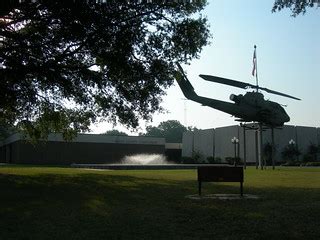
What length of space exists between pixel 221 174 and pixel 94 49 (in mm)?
8318

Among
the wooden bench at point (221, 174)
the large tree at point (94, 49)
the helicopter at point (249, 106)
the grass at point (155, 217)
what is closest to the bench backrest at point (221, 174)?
the wooden bench at point (221, 174)

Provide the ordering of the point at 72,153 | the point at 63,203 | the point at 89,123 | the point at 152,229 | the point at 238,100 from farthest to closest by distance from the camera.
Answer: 1. the point at 72,153
2. the point at 238,100
3. the point at 89,123
4. the point at 63,203
5. the point at 152,229

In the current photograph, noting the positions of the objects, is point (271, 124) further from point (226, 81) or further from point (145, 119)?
point (145, 119)

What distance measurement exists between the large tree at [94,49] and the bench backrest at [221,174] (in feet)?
23.8

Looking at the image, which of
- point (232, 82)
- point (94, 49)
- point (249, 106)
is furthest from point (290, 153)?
point (94, 49)

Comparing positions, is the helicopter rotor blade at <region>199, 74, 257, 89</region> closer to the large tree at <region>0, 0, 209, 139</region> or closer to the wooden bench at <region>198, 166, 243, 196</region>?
the large tree at <region>0, 0, 209, 139</region>

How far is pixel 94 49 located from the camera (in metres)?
20.2

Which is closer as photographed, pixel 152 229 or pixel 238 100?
pixel 152 229

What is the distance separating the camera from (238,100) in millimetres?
49375

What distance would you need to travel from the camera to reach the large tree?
1905 centimetres

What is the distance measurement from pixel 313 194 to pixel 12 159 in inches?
3171

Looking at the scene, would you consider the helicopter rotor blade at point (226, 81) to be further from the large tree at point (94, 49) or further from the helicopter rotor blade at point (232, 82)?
the large tree at point (94, 49)

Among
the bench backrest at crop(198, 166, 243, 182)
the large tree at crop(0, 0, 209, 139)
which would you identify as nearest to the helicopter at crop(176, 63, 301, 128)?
the large tree at crop(0, 0, 209, 139)

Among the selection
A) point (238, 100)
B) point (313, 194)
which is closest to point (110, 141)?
point (238, 100)
